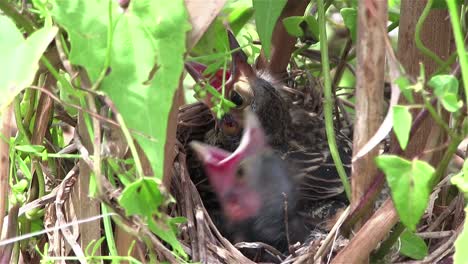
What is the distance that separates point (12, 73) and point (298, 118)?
0.83 meters

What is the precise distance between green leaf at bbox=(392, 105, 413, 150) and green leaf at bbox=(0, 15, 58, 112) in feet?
1.03

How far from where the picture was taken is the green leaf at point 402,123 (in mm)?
658

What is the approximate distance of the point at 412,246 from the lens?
0.95m

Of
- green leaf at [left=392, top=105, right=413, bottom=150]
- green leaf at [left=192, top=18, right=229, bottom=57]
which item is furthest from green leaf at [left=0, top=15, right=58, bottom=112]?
green leaf at [left=192, top=18, right=229, bottom=57]

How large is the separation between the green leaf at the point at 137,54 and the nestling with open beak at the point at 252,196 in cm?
51

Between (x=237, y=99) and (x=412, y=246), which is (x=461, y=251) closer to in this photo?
(x=412, y=246)

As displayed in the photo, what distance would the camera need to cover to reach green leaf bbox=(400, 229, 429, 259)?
0.95 meters

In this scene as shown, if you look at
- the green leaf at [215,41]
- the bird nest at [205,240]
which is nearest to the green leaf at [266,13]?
the green leaf at [215,41]

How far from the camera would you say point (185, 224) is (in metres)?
1.08

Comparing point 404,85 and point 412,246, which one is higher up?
point 404,85

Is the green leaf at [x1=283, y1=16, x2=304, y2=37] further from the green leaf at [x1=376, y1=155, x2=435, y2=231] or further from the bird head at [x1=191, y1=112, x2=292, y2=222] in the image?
the green leaf at [x1=376, y1=155, x2=435, y2=231]

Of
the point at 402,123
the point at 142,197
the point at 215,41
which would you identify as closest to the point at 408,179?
the point at 402,123

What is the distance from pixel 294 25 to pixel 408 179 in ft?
1.74

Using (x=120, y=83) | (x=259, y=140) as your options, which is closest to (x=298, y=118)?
(x=259, y=140)
